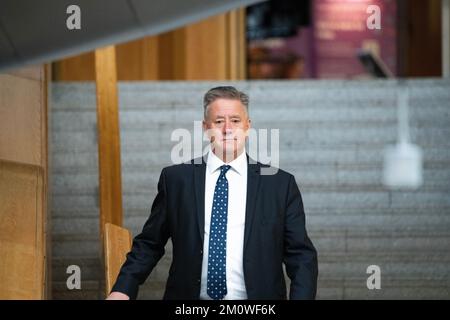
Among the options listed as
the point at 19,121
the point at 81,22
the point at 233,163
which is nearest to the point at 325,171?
the point at 81,22

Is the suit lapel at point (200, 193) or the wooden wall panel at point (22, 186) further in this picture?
the wooden wall panel at point (22, 186)

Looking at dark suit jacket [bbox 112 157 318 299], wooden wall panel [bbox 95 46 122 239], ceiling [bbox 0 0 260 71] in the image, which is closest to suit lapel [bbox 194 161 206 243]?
dark suit jacket [bbox 112 157 318 299]

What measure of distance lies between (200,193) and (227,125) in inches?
10.0

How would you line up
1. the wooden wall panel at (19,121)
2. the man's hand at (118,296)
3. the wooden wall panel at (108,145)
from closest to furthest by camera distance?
the man's hand at (118,296)
the wooden wall panel at (19,121)
the wooden wall panel at (108,145)

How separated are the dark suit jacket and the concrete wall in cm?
187

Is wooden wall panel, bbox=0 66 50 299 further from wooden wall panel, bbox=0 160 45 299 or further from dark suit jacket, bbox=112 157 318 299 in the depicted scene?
dark suit jacket, bbox=112 157 318 299

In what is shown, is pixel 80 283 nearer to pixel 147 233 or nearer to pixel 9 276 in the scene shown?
pixel 9 276

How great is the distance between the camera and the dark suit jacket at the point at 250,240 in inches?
153

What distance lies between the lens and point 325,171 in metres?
6.32

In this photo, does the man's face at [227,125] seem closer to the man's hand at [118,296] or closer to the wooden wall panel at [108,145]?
the man's hand at [118,296]

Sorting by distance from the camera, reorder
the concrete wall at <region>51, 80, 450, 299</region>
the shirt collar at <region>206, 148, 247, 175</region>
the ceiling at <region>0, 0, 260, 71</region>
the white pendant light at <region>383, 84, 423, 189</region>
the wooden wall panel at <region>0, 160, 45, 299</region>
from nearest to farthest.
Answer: the shirt collar at <region>206, 148, 247, 175</region>
the wooden wall panel at <region>0, 160, 45, 299</region>
the ceiling at <region>0, 0, 260, 71</region>
the concrete wall at <region>51, 80, 450, 299</region>
the white pendant light at <region>383, 84, 423, 189</region>

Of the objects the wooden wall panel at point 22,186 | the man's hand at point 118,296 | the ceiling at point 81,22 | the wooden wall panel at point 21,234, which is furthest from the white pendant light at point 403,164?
the man's hand at point 118,296

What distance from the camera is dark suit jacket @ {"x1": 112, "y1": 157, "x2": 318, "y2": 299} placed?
3.88 m
